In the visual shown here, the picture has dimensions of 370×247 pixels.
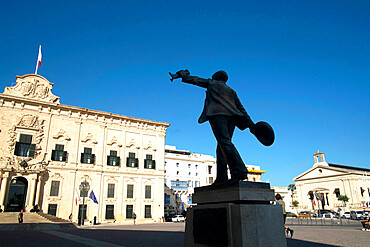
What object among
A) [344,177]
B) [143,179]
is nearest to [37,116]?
[143,179]

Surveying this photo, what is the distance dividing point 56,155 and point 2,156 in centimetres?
468

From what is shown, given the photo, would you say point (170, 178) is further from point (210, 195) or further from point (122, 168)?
point (210, 195)

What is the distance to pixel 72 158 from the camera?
2777 centimetres

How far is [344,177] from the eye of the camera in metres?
56.2

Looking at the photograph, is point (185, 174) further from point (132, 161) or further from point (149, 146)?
point (132, 161)

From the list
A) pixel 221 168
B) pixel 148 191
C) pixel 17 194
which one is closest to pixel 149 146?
pixel 148 191

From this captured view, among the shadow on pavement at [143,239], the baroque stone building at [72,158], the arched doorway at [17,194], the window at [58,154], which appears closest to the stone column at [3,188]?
the baroque stone building at [72,158]

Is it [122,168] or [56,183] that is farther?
[122,168]

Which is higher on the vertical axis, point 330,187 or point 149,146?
point 149,146

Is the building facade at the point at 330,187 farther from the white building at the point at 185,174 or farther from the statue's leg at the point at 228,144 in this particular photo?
the statue's leg at the point at 228,144

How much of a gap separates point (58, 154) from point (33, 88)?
301 inches

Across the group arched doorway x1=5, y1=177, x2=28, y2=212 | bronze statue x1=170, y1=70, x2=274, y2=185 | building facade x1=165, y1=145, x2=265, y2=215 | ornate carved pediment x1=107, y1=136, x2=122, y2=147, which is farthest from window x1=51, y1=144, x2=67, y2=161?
bronze statue x1=170, y1=70, x2=274, y2=185

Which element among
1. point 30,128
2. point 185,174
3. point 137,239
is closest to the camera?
point 137,239

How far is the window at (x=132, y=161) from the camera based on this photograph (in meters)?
30.7
